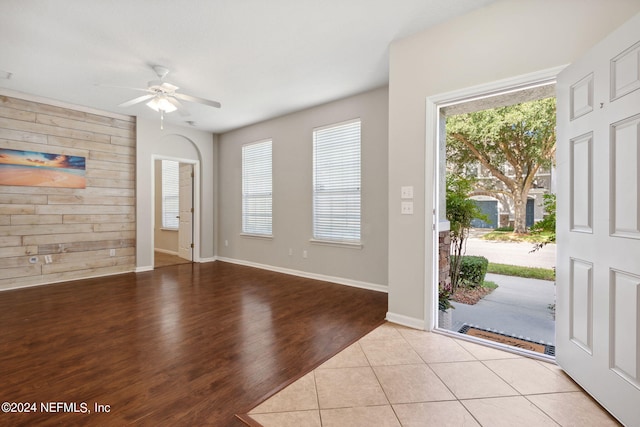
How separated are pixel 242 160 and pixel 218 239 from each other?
1.85 meters

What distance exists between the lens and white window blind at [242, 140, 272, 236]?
5559mm

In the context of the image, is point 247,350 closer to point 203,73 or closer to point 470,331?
point 470,331

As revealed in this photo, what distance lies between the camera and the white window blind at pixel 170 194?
23.5 feet

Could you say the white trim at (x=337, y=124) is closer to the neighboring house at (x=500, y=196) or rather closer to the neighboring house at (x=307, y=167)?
the neighboring house at (x=307, y=167)

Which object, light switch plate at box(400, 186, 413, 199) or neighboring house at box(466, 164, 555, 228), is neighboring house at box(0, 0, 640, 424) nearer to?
light switch plate at box(400, 186, 413, 199)

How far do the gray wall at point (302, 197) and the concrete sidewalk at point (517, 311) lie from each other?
1154 mm

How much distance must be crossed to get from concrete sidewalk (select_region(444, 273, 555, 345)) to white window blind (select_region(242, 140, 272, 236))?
347cm

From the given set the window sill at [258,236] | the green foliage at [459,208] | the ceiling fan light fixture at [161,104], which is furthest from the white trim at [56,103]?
the green foliage at [459,208]

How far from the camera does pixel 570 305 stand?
1908 mm

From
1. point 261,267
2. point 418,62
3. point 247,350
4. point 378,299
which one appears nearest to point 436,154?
point 418,62

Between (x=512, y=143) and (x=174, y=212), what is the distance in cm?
725

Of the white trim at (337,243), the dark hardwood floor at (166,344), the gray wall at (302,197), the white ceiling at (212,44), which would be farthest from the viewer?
the white trim at (337,243)

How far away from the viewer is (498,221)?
226 inches

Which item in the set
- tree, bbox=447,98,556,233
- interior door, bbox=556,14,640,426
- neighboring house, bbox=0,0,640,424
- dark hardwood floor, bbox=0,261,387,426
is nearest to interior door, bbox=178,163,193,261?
neighboring house, bbox=0,0,640,424
